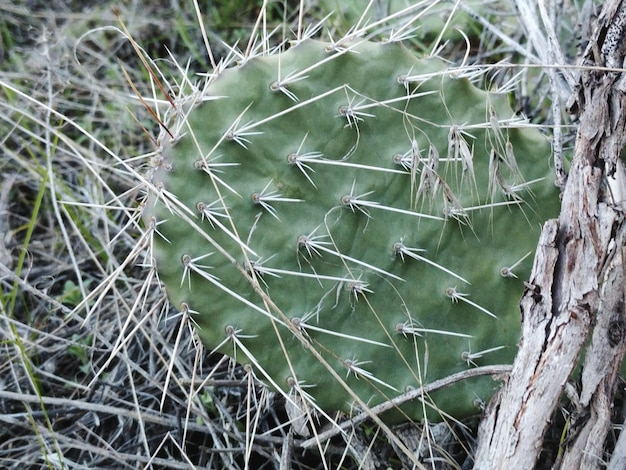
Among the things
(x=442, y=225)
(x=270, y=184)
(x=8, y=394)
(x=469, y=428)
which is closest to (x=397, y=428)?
(x=469, y=428)

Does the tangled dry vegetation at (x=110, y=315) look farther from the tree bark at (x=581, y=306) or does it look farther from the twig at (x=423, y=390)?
the tree bark at (x=581, y=306)

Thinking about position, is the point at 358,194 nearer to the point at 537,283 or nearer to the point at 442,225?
the point at 442,225

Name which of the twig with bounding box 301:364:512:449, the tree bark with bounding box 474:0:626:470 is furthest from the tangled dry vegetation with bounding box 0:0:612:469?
the tree bark with bounding box 474:0:626:470

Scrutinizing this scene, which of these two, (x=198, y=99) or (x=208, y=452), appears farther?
(x=208, y=452)

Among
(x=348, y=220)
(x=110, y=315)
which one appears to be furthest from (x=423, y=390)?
(x=110, y=315)

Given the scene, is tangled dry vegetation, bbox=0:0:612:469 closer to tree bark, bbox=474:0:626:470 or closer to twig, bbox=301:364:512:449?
twig, bbox=301:364:512:449

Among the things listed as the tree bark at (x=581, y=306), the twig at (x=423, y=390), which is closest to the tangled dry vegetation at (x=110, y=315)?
the twig at (x=423, y=390)

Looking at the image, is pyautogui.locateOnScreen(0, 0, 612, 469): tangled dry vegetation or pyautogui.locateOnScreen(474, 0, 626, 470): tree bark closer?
pyautogui.locateOnScreen(474, 0, 626, 470): tree bark
